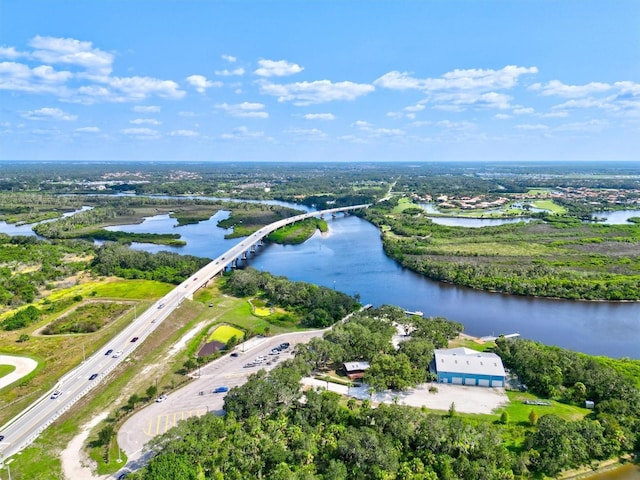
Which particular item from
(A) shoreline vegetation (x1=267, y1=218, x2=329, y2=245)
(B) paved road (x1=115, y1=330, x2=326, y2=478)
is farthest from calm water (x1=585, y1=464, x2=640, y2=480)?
(A) shoreline vegetation (x1=267, y1=218, x2=329, y2=245)

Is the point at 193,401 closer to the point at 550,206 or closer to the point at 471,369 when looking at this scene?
the point at 471,369

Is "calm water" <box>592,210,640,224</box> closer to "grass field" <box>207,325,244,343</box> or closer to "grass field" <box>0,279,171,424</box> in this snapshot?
"grass field" <box>207,325,244,343</box>

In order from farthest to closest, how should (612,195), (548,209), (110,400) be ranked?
(612,195) < (548,209) < (110,400)

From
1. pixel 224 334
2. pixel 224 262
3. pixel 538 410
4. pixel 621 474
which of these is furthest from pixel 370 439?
pixel 224 262

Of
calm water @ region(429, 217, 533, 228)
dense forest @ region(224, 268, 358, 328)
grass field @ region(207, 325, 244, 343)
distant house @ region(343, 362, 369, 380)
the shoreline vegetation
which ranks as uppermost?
calm water @ region(429, 217, 533, 228)

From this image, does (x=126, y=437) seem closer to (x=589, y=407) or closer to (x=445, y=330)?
(x=445, y=330)

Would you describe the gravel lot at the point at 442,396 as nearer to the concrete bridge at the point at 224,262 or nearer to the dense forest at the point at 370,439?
the dense forest at the point at 370,439

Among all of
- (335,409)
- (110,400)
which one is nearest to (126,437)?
(110,400)
